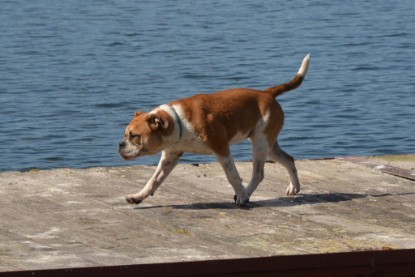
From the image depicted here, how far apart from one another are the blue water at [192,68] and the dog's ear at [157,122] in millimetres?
7314

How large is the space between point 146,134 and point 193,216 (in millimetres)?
752

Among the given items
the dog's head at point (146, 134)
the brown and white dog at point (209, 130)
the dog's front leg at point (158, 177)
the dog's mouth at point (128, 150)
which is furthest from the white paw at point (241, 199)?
the dog's mouth at point (128, 150)

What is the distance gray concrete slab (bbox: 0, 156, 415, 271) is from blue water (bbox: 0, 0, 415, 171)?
5.85m

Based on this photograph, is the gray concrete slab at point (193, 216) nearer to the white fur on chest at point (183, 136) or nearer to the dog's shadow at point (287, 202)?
the dog's shadow at point (287, 202)

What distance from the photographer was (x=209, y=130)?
11055 millimetres

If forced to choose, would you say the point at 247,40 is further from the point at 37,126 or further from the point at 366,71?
the point at 37,126

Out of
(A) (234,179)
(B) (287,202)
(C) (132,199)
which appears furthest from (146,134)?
(B) (287,202)

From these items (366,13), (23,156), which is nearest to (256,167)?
(23,156)

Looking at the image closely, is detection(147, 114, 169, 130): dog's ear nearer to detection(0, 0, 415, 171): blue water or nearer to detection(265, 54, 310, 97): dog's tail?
detection(265, 54, 310, 97): dog's tail

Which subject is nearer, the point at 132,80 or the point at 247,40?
the point at 132,80

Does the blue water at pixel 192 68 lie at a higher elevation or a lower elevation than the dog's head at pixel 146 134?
lower

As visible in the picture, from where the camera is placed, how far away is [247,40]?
113 feet

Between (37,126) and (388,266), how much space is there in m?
13.9

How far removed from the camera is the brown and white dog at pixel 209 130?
36.1 ft
